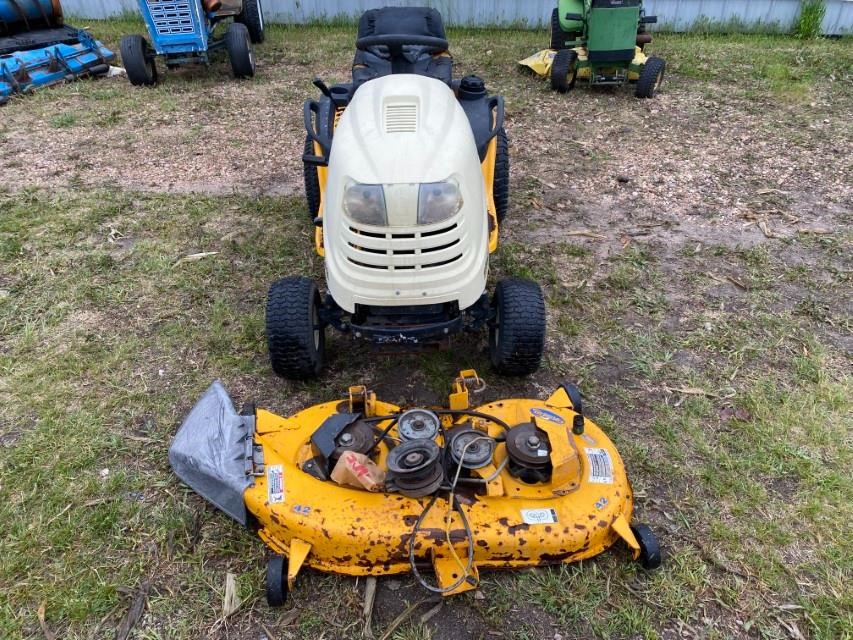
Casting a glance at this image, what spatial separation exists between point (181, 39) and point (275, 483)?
5.92m

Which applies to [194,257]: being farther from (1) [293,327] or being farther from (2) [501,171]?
(2) [501,171]

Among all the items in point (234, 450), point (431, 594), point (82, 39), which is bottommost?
point (431, 594)

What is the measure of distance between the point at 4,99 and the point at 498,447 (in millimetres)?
6628

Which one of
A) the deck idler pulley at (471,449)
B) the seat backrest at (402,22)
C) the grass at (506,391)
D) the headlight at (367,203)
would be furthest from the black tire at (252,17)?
the deck idler pulley at (471,449)

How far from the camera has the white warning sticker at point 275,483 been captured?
223 cm

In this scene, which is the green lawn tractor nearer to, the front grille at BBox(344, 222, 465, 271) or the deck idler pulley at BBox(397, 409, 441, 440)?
the front grille at BBox(344, 222, 465, 271)

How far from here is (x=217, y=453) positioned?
2.42 metres

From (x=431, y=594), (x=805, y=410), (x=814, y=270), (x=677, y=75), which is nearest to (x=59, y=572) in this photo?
(x=431, y=594)

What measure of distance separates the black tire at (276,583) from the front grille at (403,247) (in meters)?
1.12

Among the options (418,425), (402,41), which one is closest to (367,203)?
(418,425)

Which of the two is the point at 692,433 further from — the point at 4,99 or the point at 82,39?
the point at 82,39

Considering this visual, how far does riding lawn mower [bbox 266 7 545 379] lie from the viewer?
2.42 meters

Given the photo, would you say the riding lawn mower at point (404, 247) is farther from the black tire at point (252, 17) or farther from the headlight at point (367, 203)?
the black tire at point (252, 17)

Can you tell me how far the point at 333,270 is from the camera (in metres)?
2.61
